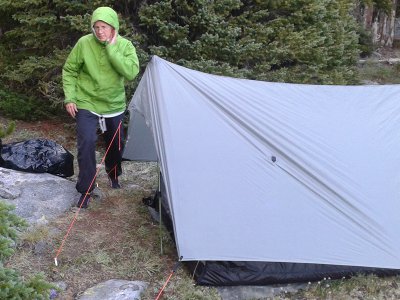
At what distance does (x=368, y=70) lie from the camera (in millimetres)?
11016

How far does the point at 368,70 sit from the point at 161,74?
27.2ft

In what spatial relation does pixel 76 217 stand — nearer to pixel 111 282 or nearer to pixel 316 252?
pixel 111 282

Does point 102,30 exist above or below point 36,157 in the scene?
above

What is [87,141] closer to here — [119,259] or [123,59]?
[123,59]

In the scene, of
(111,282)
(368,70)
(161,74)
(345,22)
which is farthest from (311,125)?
(368,70)

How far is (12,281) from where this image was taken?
209 centimetres

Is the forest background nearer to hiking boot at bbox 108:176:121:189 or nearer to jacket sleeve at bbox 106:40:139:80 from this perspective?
hiking boot at bbox 108:176:121:189

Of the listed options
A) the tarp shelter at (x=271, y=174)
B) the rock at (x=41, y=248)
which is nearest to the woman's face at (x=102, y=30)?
the tarp shelter at (x=271, y=174)

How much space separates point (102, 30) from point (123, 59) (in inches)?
10.7

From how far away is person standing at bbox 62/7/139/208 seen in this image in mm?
4016

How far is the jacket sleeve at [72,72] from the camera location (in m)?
4.11

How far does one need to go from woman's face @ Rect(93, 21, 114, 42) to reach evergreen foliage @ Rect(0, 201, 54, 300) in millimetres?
1899

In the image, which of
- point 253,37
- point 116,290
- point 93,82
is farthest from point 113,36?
point 253,37

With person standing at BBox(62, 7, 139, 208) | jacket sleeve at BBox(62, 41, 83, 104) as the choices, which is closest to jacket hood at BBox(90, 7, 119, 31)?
person standing at BBox(62, 7, 139, 208)
